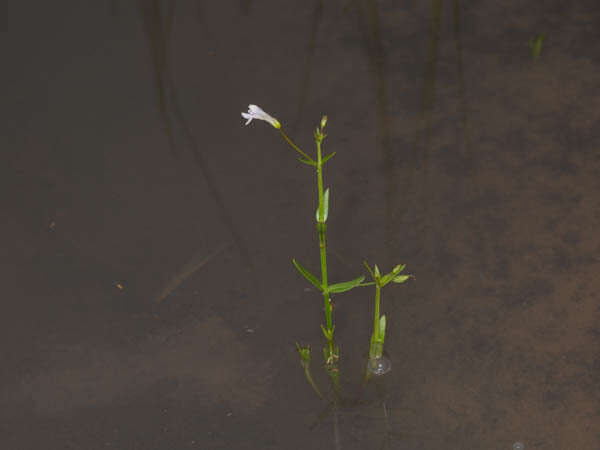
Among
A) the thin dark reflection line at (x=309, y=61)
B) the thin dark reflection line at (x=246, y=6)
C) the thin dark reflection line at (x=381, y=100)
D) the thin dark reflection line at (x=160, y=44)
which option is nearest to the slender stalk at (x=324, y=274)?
the thin dark reflection line at (x=381, y=100)

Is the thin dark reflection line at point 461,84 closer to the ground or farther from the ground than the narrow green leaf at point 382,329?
farther from the ground

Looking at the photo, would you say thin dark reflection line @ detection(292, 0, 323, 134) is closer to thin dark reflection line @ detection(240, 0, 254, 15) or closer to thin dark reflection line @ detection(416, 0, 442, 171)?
thin dark reflection line @ detection(240, 0, 254, 15)

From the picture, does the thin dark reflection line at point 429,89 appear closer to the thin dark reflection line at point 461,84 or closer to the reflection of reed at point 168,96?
the thin dark reflection line at point 461,84

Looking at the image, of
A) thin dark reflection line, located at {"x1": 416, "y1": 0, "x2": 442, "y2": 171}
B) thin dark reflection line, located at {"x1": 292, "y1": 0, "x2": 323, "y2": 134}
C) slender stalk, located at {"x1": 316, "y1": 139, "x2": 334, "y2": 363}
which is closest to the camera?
slender stalk, located at {"x1": 316, "y1": 139, "x2": 334, "y2": 363}

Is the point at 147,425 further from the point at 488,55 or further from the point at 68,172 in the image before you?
the point at 488,55

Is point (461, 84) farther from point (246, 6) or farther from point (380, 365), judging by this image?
point (380, 365)

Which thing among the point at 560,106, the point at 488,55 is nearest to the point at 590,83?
the point at 560,106

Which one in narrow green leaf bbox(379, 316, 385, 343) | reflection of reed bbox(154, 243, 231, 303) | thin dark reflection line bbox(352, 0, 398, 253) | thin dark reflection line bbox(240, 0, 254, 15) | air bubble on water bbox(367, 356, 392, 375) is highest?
thin dark reflection line bbox(240, 0, 254, 15)

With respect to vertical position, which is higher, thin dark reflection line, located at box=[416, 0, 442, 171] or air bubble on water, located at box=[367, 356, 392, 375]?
thin dark reflection line, located at box=[416, 0, 442, 171]

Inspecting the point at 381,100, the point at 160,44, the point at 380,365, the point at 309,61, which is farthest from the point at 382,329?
the point at 160,44

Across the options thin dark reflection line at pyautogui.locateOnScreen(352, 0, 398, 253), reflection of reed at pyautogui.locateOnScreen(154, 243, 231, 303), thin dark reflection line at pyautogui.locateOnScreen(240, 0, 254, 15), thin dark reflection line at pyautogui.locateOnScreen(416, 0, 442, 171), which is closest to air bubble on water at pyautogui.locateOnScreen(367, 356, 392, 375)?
thin dark reflection line at pyautogui.locateOnScreen(352, 0, 398, 253)
